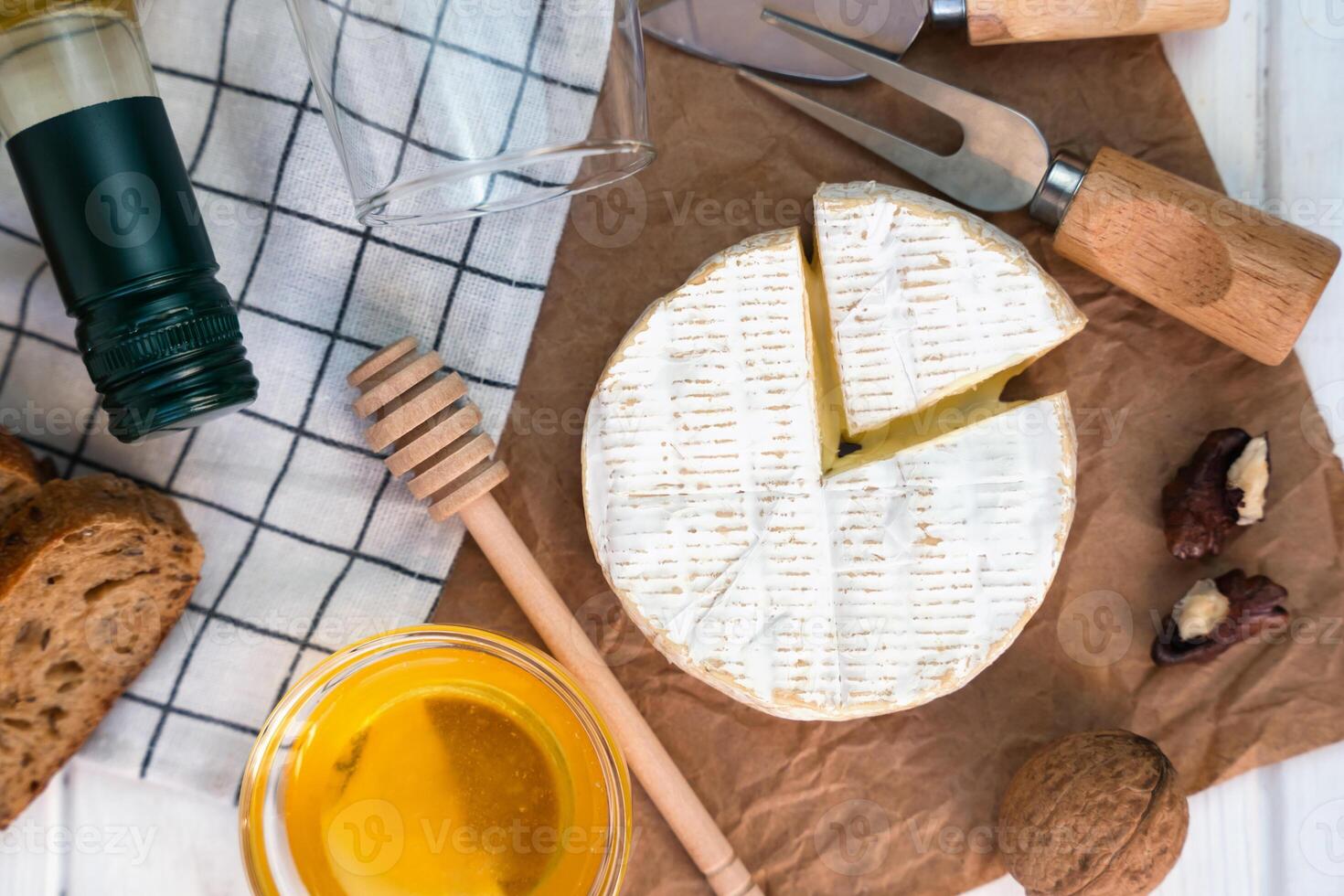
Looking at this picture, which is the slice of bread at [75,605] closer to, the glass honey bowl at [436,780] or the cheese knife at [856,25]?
the glass honey bowl at [436,780]

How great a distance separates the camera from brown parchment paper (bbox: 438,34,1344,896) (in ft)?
4.91

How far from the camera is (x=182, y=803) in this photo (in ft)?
4.85

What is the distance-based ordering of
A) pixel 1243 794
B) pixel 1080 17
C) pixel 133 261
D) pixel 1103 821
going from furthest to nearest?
pixel 1243 794, pixel 1080 17, pixel 1103 821, pixel 133 261

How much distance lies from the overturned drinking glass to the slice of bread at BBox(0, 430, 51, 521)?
0.56 m

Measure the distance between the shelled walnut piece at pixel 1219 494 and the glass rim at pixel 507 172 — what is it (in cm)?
91

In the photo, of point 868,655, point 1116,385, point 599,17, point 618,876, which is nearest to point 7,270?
point 599,17

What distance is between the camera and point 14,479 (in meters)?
1.31

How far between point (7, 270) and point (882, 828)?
60.1 inches

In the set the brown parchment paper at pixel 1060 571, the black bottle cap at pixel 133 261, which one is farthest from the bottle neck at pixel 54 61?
the brown parchment paper at pixel 1060 571

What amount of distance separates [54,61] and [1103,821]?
5.22ft

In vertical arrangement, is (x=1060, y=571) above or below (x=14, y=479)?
below

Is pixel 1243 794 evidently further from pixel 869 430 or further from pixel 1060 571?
pixel 869 430

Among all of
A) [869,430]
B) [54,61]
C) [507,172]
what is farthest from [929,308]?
[54,61]

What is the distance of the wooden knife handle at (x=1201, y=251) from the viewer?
1.36 meters
